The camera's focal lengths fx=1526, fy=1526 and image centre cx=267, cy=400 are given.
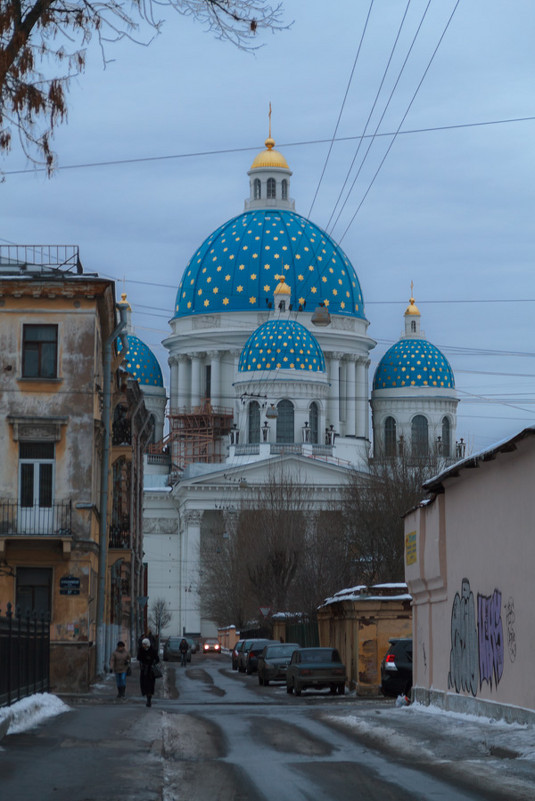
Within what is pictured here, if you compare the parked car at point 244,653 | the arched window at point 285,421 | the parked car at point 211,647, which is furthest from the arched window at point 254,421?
the parked car at point 244,653

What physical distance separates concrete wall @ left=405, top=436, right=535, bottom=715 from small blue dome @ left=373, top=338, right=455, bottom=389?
310 ft

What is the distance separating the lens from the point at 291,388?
106 metres

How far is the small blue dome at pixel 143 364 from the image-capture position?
125000mm

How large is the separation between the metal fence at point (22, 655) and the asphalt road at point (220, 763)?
0.73 meters

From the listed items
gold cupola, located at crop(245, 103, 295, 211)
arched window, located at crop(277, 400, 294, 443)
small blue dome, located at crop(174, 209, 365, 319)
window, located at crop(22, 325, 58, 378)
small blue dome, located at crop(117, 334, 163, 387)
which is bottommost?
window, located at crop(22, 325, 58, 378)

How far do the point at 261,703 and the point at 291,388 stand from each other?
75352 mm

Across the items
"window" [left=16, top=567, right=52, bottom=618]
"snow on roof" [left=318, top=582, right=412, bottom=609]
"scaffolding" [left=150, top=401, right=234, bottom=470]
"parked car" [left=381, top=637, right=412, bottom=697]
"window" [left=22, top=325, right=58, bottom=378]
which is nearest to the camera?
"parked car" [left=381, top=637, right=412, bottom=697]

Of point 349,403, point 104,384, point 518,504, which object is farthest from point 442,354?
point 518,504

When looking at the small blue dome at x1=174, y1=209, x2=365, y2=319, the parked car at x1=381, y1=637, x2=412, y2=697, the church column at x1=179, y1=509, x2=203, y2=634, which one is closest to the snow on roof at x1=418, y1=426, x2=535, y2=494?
the parked car at x1=381, y1=637, x2=412, y2=697

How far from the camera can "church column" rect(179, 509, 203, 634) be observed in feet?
332

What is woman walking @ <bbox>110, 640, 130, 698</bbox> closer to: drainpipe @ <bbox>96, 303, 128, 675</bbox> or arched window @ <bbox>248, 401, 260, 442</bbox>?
drainpipe @ <bbox>96, 303, 128, 675</bbox>

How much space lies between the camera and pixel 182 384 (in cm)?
12462

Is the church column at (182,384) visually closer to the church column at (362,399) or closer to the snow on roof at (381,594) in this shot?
the church column at (362,399)

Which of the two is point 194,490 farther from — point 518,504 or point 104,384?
point 518,504
